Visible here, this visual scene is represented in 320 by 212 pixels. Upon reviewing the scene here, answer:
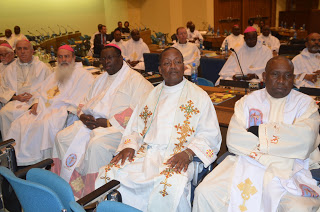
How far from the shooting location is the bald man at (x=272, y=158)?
7.65 feet

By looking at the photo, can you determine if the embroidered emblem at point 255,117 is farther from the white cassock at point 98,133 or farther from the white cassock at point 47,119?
the white cassock at point 47,119

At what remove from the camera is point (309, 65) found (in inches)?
207

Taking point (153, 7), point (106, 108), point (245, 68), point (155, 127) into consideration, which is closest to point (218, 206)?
point (155, 127)

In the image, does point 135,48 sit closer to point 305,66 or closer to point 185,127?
point 305,66

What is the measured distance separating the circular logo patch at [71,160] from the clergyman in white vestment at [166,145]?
2.77 ft

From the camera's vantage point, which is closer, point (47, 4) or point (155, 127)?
point (155, 127)

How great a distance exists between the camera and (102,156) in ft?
11.3

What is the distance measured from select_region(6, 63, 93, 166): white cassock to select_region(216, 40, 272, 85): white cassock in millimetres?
2446

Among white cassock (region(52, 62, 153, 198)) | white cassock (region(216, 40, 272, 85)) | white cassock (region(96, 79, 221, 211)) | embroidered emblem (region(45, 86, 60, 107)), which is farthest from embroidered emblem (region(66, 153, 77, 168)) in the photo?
white cassock (region(216, 40, 272, 85))

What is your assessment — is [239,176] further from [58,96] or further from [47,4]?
[47,4]

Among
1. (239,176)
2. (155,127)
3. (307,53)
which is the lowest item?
(239,176)

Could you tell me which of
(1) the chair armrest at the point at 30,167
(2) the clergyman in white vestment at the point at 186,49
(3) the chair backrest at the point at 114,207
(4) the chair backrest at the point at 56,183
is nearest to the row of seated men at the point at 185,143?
(1) the chair armrest at the point at 30,167

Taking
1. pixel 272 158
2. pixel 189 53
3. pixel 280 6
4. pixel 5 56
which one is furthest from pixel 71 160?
pixel 280 6

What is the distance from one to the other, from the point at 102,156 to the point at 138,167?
2.41 feet
